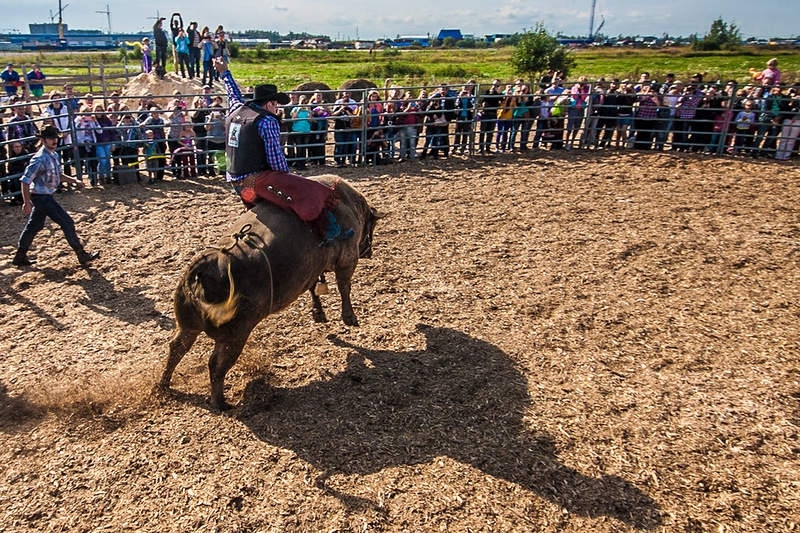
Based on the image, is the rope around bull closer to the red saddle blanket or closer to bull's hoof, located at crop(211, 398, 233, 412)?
the red saddle blanket

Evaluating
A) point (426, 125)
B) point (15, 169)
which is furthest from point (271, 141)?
point (426, 125)

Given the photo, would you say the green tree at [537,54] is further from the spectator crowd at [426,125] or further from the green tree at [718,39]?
the green tree at [718,39]

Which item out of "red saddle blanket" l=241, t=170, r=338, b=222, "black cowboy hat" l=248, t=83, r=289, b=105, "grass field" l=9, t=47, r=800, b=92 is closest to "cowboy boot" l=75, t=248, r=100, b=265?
"red saddle blanket" l=241, t=170, r=338, b=222

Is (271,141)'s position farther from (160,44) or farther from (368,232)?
(160,44)

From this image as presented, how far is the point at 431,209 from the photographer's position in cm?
923

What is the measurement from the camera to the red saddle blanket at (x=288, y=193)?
4660 millimetres

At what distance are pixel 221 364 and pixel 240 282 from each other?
69 centimetres

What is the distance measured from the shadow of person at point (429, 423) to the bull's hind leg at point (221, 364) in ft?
0.65

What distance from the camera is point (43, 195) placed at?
6.90 meters

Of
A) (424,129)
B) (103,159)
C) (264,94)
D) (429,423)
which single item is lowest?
(429,423)

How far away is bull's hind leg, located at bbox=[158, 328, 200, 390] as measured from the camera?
4.52m

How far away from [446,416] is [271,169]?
94.7 inches

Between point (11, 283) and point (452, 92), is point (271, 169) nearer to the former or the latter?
point (11, 283)

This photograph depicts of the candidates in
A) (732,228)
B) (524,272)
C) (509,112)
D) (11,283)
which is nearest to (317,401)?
(524,272)
